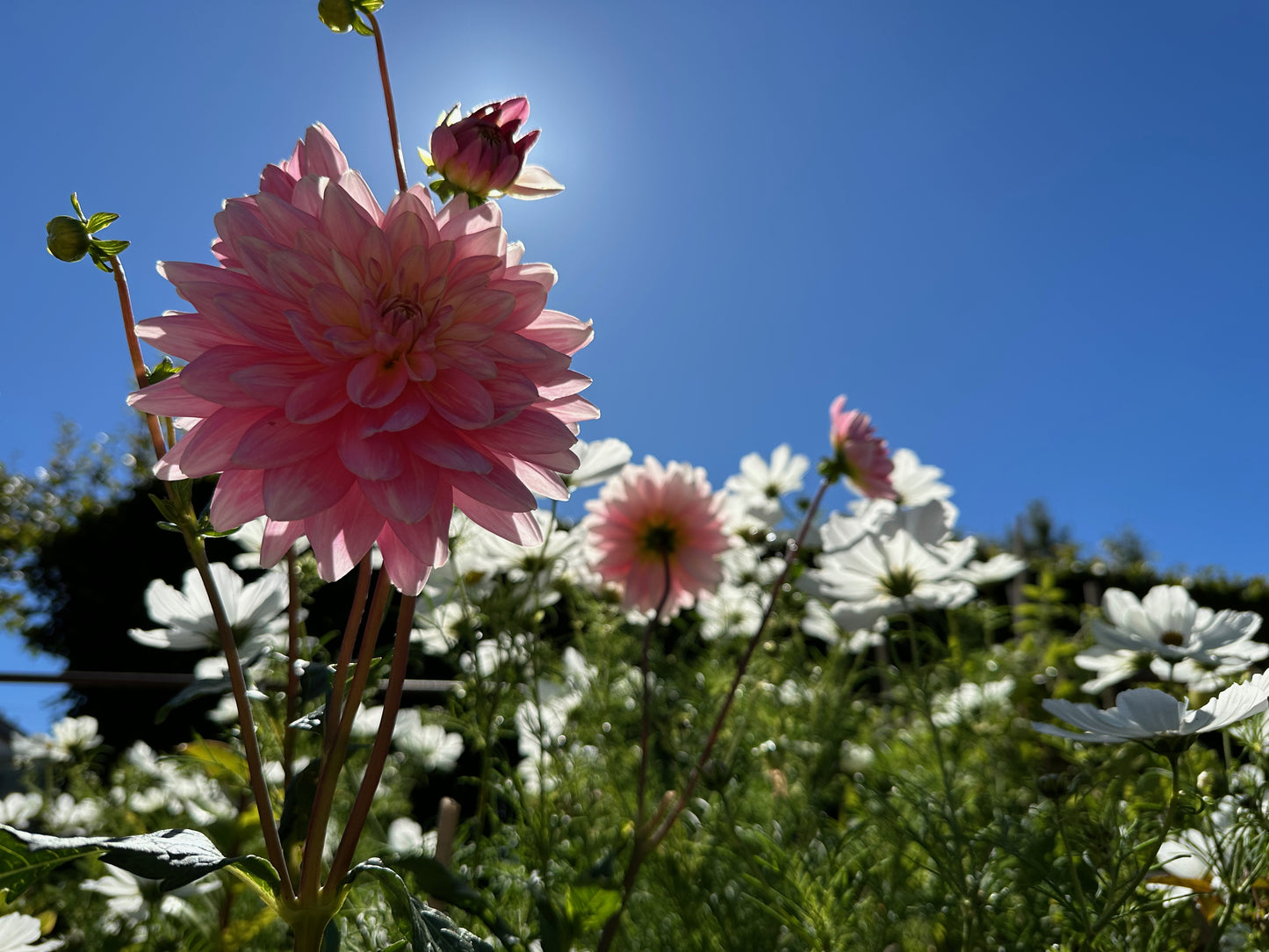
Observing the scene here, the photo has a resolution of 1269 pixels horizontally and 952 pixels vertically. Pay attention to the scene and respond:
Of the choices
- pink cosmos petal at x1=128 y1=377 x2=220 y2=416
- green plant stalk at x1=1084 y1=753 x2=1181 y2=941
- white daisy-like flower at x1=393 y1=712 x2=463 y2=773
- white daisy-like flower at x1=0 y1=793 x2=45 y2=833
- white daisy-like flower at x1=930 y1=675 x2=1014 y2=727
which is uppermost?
white daisy-like flower at x1=930 y1=675 x2=1014 y2=727

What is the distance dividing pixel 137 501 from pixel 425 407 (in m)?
7.89

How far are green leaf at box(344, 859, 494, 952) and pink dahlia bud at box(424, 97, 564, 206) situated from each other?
42cm

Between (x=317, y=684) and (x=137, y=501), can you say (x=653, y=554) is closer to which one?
(x=317, y=684)

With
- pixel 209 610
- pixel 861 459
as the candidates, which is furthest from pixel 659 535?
pixel 209 610

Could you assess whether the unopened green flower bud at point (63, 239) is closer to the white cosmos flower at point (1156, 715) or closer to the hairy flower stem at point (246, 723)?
the hairy flower stem at point (246, 723)

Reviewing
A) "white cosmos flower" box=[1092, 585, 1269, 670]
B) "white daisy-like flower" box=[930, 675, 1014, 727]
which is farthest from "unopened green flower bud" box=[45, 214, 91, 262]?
"white daisy-like flower" box=[930, 675, 1014, 727]

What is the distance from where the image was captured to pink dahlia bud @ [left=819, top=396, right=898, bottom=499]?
1105mm

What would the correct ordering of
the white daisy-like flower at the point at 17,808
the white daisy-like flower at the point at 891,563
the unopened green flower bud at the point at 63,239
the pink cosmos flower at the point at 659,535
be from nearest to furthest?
the unopened green flower bud at the point at 63,239 < the white daisy-like flower at the point at 891,563 < the pink cosmos flower at the point at 659,535 < the white daisy-like flower at the point at 17,808

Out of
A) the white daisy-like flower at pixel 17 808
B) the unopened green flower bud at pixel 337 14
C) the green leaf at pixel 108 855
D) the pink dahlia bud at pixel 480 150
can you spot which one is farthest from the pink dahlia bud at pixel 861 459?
the white daisy-like flower at pixel 17 808

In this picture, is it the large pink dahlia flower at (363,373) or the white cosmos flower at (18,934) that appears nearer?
the large pink dahlia flower at (363,373)

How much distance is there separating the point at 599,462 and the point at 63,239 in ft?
2.25

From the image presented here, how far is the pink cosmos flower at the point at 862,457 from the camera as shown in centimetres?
110

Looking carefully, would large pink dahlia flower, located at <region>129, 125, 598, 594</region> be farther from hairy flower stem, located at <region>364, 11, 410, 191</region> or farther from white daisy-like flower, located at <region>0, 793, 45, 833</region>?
white daisy-like flower, located at <region>0, 793, 45, 833</region>

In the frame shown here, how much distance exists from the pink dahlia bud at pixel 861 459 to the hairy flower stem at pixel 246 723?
0.85 meters
